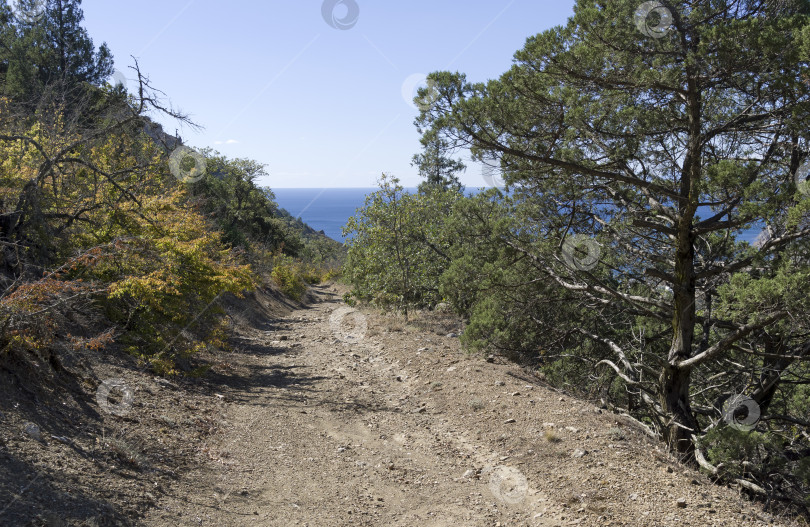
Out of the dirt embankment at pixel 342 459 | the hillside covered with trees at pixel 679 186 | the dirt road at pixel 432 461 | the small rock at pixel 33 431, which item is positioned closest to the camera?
the dirt embankment at pixel 342 459

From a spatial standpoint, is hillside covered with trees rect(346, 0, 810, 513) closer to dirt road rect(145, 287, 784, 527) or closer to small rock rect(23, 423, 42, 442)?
dirt road rect(145, 287, 784, 527)

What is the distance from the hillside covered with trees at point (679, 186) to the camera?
527cm

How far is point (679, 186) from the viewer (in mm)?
6652

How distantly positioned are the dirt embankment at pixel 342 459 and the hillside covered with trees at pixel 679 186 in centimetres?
126

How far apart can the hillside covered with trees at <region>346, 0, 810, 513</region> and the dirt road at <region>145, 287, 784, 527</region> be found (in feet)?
3.89

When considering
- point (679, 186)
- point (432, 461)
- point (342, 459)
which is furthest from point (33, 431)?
point (679, 186)

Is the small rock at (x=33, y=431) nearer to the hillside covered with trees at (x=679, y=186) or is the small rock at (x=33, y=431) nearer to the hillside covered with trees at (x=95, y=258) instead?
the hillside covered with trees at (x=95, y=258)

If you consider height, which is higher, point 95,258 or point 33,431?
point 95,258

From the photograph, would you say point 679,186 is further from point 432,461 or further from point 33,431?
point 33,431

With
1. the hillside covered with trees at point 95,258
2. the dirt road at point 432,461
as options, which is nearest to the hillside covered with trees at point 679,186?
the dirt road at point 432,461

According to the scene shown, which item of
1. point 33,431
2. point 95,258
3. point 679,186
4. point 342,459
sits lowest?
point 342,459

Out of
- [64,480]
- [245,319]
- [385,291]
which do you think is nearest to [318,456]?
[64,480]

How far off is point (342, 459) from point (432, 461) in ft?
3.77

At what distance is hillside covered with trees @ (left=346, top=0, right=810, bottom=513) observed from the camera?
17.3ft
